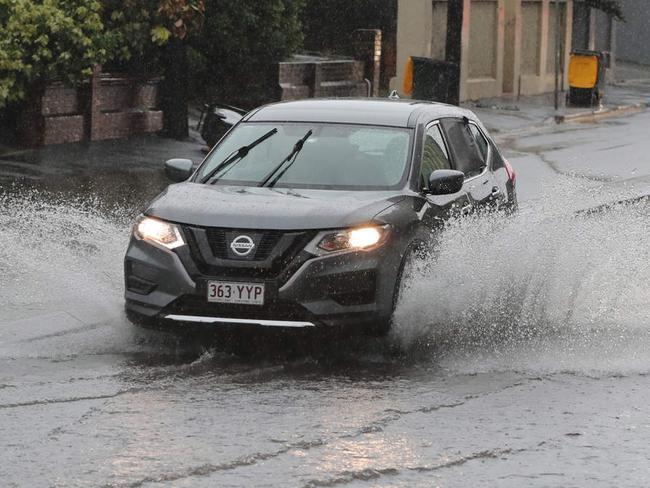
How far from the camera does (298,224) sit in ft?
30.1

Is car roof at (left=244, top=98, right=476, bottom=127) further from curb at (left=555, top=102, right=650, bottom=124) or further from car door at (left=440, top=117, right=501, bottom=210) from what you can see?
curb at (left=555, top=102, right=650, bottom=124)

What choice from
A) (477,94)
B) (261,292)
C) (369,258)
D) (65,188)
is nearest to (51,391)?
(261,292)

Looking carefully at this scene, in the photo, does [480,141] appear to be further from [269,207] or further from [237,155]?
[269,207]

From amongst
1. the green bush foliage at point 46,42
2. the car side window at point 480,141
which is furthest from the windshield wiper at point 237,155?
the green bush foliage at point 46,42

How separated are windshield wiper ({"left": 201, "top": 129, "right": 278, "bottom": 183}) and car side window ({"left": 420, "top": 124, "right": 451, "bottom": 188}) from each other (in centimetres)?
106

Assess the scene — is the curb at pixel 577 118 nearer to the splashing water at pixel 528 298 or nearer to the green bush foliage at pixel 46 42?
the green bush foliage at pixel 46 42

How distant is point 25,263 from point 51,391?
14.5 ft

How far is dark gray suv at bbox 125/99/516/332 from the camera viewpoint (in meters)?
9.07

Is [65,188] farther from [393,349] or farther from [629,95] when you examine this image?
[629,95]

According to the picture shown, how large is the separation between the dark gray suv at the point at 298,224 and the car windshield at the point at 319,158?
11mm

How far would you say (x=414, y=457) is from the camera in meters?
7.09

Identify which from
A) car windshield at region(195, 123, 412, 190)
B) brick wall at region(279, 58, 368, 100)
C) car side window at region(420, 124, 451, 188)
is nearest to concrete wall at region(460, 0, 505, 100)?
brick wall at region(279, 58, 368, 100)

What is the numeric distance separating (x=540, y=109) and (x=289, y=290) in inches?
1117

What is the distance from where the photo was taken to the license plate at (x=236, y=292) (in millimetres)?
9039
